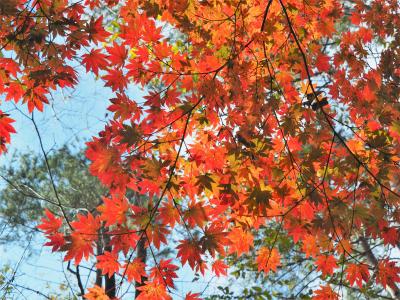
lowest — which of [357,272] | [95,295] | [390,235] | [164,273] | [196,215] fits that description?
[95,295]

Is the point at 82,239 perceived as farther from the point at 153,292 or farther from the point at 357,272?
the point at 357,272

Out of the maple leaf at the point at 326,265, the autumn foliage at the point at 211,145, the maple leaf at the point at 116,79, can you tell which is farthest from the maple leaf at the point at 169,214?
the maple leaf at the point at 326,265

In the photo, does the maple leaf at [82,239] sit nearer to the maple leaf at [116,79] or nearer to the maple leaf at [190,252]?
the maple leaf at [190,252]

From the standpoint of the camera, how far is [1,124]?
2211 mm

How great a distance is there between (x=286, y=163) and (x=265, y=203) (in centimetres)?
58

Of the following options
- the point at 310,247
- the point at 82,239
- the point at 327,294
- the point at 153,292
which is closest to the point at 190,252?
the point at 153,292

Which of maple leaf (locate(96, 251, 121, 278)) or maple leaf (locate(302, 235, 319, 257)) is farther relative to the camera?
maple leaf (locate(302, 235, 319, 257))

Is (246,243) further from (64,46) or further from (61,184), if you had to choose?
(61,184)

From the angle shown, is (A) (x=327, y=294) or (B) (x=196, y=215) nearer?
(B) (x=196, y=215)

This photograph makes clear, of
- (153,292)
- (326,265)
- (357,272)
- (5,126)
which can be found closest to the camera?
(153,292)

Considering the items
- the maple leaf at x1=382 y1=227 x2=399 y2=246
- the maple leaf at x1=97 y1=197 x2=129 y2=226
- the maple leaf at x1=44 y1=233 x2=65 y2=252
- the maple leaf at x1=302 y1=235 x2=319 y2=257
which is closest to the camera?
the maple leaf at x1=44 y1=233 x2=65 y2=252

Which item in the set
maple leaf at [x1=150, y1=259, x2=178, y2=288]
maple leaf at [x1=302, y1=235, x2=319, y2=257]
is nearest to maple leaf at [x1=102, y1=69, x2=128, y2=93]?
maple leaf at [x1=150, y1=259, x2=178, y2=288]

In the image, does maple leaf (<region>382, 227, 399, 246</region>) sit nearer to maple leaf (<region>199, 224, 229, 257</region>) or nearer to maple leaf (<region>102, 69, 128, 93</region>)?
maple leaf (<region>199, 224, 229, 257</region>)

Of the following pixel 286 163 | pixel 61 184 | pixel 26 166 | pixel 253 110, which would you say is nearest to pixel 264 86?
pixel 253 110
